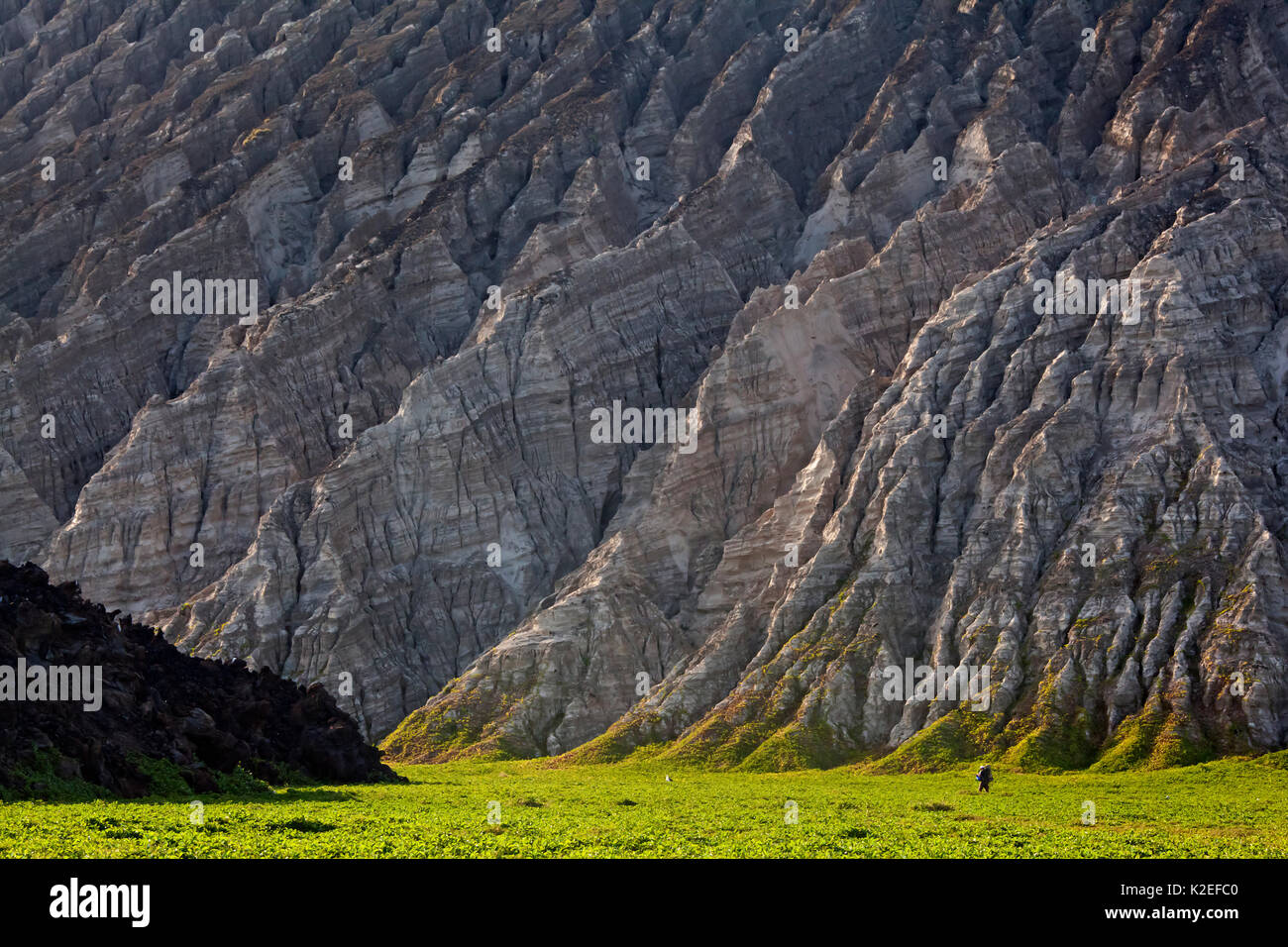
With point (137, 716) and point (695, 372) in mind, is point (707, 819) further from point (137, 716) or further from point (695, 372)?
point (695, 372)

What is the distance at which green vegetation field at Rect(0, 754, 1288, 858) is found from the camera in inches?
1578

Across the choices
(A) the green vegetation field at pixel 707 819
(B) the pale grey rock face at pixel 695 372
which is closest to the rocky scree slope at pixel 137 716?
(A) the green vegetation field at pixel 707 819

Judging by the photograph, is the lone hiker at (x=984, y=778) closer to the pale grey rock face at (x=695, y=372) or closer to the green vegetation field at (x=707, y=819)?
the green vegetation field at (x=707, y=819)

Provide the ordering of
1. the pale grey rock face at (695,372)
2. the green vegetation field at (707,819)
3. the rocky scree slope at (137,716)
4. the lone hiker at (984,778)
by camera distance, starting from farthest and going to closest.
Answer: the pale grey rock face at (695,372)
the lone hiker at (984,778)
the rocky scree slope at (137,716)
the green vegetation field at (707,819)

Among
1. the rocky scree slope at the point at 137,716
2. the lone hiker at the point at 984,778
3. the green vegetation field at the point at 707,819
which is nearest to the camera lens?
the green vegetation field at the point at 707,819

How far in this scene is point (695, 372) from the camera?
127 m

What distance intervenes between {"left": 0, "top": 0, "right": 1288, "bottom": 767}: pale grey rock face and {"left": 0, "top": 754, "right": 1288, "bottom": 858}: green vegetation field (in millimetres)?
9291

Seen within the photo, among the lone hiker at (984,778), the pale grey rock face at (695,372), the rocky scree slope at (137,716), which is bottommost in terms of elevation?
the lone hiker at (984,778)

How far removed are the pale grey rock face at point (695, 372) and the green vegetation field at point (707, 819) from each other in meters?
9.29

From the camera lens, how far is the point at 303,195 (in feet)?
518

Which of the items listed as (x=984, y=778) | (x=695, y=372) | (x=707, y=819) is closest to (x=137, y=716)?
(x=707, y=819)

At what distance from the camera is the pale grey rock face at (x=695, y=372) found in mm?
88875

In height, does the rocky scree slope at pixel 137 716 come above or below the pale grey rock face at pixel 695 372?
below
